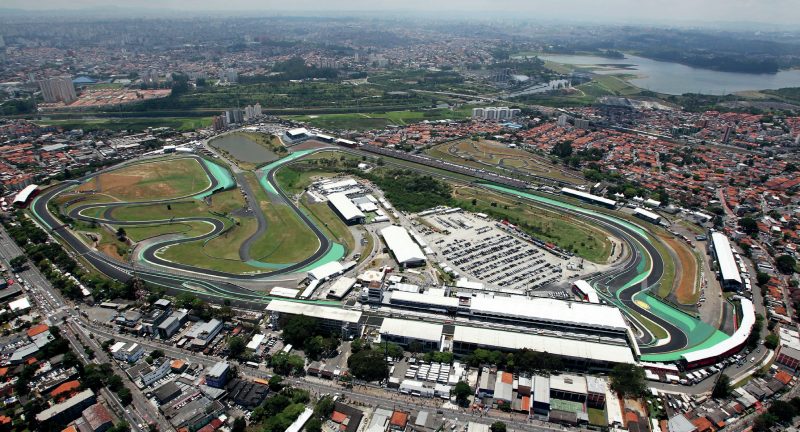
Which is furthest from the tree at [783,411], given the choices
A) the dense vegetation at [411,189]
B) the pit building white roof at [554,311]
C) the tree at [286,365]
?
the dense vegetation at [411,189]

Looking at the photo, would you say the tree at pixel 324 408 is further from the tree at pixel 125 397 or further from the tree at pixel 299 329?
the tree at pixel 125 397

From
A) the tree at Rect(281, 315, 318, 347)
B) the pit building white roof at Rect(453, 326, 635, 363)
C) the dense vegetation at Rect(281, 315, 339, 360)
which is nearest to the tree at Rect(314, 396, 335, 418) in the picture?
the dense vegetation at Rect(281, 315, 339, 360)

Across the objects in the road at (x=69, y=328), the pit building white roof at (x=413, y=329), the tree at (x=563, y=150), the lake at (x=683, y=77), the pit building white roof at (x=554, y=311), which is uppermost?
the lake at (x=683, y=77)

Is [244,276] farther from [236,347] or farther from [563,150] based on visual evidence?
[563,150]

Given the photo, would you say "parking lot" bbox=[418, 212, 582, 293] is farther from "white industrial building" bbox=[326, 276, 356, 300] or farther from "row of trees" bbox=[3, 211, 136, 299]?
"row of trees" bbox=[3, 211, 136, 299]

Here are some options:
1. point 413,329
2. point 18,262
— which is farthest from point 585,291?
point 18,262

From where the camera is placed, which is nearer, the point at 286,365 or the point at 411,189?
the point at 286,365

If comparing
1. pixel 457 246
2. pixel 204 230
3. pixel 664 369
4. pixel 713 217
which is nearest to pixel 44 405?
pixel 204 230
